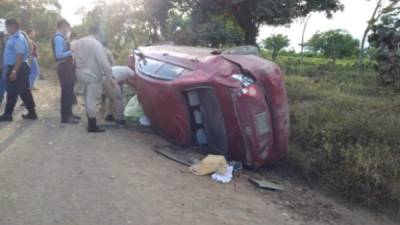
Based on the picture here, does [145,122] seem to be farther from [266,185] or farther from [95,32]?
[266,185]

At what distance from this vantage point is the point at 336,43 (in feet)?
96.2

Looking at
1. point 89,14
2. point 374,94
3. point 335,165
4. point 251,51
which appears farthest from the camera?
point 89,14

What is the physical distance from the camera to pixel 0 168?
5273 millimetres

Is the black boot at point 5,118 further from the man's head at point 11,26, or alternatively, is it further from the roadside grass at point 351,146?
the roadside grass at point 351,146

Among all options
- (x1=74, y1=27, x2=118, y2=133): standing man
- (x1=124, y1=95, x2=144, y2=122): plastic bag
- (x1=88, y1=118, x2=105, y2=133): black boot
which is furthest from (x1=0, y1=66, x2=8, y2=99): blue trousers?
(x1=124, y1=95, x2=144, y2=122): plastic bag

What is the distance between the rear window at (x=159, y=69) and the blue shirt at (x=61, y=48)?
123 centimetres

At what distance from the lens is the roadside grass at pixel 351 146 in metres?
5.21

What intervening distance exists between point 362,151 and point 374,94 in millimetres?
4018

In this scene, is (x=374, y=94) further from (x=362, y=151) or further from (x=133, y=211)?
(x=133, y=211)

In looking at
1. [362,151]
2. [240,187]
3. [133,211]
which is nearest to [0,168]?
[133,211]

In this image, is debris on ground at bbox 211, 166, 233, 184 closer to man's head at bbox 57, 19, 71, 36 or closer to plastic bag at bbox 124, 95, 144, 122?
A: plastic bag at bbox 124, 95, 144, 122

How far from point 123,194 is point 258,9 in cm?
1186

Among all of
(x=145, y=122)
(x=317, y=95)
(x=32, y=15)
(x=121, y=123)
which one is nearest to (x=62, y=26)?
(x=121, y=123)

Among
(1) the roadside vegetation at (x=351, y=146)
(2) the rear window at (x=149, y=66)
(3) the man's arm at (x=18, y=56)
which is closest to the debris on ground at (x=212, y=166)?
(1) the roadside vegetation at (x=351, y=146)
